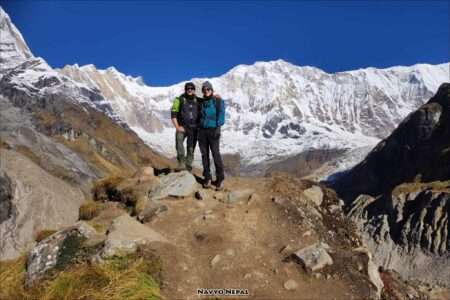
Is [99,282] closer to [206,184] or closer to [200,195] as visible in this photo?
[200,195]

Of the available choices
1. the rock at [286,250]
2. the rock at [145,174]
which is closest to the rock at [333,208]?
the rock at [286,250]

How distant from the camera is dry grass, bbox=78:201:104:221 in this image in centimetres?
1628

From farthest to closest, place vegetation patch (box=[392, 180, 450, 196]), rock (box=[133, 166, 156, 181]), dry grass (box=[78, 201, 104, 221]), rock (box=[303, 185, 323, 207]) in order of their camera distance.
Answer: vegetation patch (box=[392, 180, 450, 196])
rock (box=[133, 166, 156, 181])
rock (box=[303, 185, 323, 207])
dry grass (box=[78, 201, 104, 221])

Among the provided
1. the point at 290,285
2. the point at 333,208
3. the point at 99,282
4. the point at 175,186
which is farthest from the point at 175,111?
the point at 99,282

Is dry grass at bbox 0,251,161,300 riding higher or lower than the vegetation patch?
higher

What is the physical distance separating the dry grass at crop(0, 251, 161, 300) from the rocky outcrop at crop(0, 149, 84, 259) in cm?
5807

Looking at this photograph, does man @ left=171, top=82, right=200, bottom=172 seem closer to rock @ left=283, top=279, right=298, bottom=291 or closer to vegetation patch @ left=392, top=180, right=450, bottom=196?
rock @ left=283, top=279, right=298, bottom=291

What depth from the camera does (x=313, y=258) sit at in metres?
12.2

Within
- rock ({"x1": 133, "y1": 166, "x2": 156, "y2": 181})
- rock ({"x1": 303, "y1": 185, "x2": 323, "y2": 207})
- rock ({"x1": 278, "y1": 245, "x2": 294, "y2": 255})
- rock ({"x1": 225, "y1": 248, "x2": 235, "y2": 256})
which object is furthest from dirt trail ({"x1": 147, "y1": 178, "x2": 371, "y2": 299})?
rock ({"x1": 133, "y1": 166, "x2": 156, "y2": 181})

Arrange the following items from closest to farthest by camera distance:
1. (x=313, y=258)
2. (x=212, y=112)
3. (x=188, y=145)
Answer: (x=313, y=258)
(x=212, y=112)
(x=188, y=145)

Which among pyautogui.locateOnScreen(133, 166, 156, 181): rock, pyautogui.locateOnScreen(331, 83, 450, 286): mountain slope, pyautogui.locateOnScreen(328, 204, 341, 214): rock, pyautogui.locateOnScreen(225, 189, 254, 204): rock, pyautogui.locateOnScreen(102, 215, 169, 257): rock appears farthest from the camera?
pyautogui.locateOnScreen(331, 83, 450, 286): mountain slope

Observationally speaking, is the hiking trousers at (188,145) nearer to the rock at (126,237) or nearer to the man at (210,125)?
the man at (210,125)

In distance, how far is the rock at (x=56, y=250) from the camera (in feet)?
38.4

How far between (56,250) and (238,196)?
594 cm
